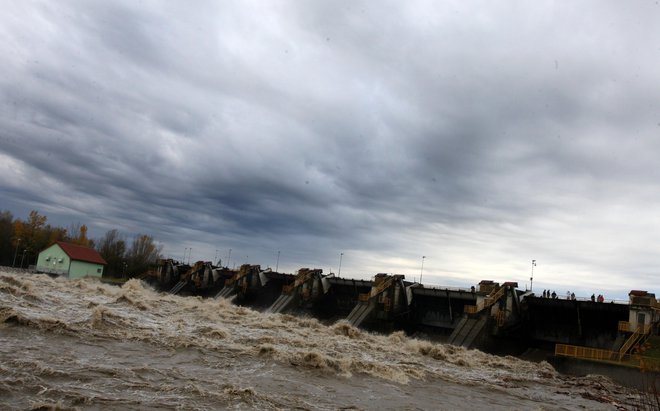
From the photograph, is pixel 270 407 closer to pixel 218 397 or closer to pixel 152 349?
pixel 218 397

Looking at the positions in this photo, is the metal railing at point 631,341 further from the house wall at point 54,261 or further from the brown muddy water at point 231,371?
the house wall at point 54,261

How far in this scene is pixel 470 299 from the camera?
101ft

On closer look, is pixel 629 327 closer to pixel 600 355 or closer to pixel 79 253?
pixel 600 355

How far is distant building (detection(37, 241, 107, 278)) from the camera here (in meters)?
61.2

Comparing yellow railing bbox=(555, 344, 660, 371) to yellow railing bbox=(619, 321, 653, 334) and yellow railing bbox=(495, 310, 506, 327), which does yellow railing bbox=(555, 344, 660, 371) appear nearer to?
yellow railing bbox=(619, 321, 653, 334)

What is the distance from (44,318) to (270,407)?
1092cm

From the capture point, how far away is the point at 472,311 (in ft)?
90.5

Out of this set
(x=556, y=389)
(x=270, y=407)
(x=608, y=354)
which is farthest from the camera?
(x=608, y=354)

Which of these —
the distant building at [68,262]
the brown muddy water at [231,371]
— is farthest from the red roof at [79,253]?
the brown muddy water at [231,371]

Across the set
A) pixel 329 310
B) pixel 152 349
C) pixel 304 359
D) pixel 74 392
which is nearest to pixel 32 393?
pixel 74 392

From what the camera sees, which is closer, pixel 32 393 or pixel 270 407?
pixel 32 393

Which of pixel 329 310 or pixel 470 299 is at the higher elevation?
pixel 470 299

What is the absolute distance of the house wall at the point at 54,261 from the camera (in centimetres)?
6116

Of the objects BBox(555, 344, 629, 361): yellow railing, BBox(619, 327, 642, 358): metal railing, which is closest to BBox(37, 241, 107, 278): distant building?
BBox(555, 344, 629, 361): yellow railing
